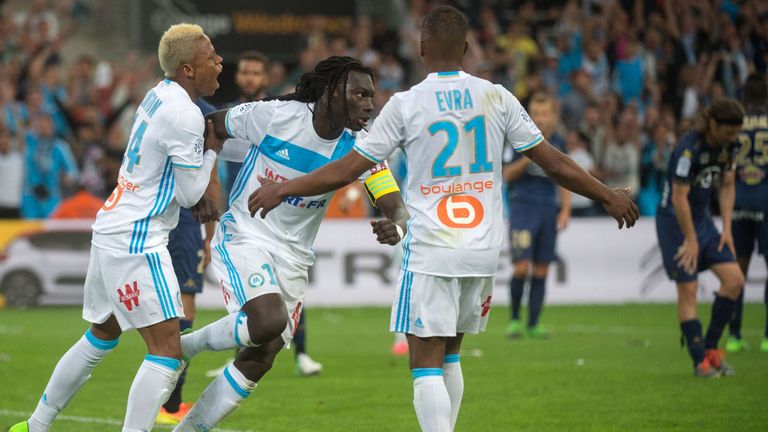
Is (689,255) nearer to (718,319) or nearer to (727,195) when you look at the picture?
(718,319)

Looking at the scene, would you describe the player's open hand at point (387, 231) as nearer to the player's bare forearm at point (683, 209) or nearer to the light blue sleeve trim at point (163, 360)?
the light blue sleeve trim at point (163, 360)

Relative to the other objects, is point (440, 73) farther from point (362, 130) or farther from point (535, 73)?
point (535, 73)

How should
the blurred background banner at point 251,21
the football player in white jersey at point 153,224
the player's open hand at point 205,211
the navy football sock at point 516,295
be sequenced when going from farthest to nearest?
the blurred background banner at point 251,21 < the navy football sock at point 516,295 < the player's open hand at point 205,211 < the football player in white jersey at point 153,224

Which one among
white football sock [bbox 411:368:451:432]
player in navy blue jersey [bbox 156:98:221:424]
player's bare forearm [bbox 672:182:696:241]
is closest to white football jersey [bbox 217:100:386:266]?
white football sock [bbox 411:368:451:432]

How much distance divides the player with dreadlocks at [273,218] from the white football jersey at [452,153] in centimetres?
48

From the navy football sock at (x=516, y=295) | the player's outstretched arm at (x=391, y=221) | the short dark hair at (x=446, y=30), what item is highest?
the short dark hair at (x=446, y=30)

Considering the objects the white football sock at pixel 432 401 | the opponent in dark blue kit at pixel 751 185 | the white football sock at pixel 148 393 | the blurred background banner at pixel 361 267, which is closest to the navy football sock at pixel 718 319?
the opponent in dark blue kit at pixel 751 185

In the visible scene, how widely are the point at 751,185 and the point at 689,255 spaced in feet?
7.74

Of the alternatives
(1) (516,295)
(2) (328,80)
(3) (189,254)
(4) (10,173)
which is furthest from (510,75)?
(2) (328,80)

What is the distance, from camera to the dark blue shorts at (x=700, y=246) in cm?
1060

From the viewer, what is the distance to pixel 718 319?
1080 cm

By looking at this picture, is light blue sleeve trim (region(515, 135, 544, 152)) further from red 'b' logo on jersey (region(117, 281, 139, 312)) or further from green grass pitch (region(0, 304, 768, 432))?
green grass pitch (region(0, 304, 768, 432))

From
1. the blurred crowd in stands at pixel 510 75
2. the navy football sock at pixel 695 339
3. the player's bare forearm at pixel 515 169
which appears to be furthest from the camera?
the blurred crowd in stands at pixel 510 75

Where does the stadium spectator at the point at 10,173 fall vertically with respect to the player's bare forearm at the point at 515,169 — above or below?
below
